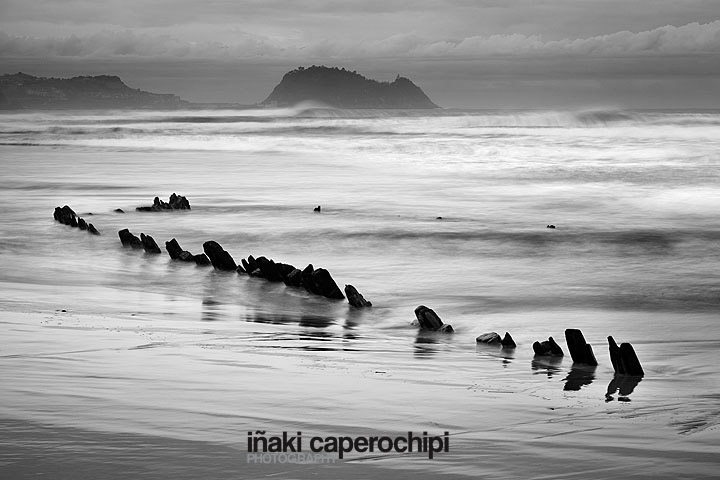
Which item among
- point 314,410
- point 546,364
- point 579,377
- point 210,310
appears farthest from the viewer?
point 210,310

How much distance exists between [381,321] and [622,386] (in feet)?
12.1

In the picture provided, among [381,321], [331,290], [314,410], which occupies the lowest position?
[314,410]

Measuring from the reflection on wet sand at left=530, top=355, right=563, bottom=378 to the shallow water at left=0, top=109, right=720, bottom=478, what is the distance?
0.05 m

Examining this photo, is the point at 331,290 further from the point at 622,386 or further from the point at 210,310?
the point at 622,386

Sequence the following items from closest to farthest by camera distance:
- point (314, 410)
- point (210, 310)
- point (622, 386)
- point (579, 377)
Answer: point (314, 410) < point (622, 386) < point (579, 377) < point (210, 310)

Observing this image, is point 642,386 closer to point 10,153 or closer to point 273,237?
point 273,237

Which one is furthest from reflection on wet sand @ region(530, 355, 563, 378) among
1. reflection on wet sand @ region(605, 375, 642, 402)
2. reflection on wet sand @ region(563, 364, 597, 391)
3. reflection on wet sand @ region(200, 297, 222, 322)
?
reflection on wet sand @ region(200, 297, 222, 322)

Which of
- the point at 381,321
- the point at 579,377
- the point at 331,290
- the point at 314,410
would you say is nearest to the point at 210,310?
the point at 331,290

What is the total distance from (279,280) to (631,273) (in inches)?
203

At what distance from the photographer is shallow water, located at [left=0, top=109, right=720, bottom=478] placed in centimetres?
481

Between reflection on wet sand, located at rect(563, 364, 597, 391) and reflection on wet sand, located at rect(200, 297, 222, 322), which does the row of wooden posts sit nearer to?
reflection on wet sand, located at rect(563, 364, 597, 391)

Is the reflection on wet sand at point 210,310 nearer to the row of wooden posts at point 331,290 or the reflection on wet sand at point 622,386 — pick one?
the row of wooden posts at point 331,290

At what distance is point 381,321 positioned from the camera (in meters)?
9.66

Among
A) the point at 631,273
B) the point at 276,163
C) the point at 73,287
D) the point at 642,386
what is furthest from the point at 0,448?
the point at 276,163
